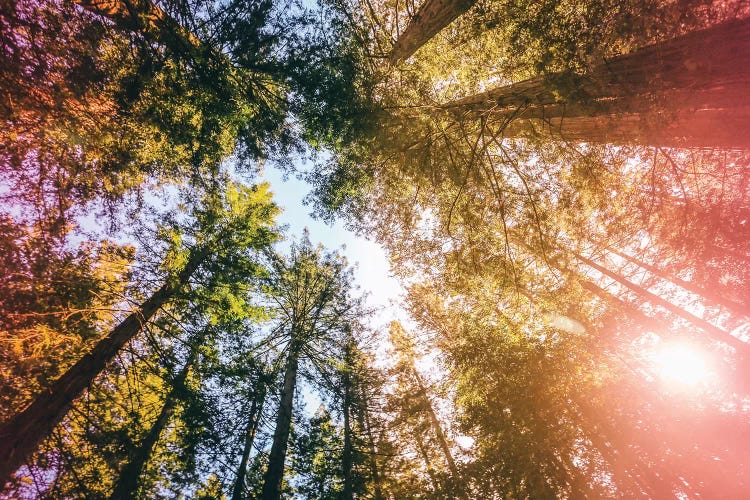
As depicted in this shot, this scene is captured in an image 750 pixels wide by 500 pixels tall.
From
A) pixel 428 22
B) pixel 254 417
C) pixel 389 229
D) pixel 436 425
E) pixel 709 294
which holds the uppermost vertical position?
pixel 389 229

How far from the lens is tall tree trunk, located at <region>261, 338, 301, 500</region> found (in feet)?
20.9

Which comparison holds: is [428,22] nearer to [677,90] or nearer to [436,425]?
[677,90]

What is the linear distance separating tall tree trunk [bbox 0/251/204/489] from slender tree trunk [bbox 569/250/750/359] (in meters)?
9.73

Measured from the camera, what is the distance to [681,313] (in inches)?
355

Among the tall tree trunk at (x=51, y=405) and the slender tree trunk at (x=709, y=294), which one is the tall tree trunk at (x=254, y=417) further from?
the slender tree trunk at (x=709, y=294)

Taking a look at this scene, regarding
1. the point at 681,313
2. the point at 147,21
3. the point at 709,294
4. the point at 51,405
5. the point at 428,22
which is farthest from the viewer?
the point at 681,313

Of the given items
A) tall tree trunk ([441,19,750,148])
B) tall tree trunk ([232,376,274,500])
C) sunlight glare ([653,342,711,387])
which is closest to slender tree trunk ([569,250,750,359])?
sunlight glare ([653,342,711,387])

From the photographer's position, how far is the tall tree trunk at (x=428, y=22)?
13.5ft

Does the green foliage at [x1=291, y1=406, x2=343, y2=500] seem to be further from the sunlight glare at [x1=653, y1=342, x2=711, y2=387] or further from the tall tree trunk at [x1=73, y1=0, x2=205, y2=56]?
the sunlight glare at [x1=653, y1=342, x2=711, y2=387]

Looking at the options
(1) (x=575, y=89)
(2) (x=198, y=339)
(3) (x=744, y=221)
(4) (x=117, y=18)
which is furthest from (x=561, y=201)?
(2) (x=198, y=339)

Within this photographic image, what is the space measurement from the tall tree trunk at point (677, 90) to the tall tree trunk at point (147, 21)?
5.45 metres

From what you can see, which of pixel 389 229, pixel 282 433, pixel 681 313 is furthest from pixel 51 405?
pixel 681 313

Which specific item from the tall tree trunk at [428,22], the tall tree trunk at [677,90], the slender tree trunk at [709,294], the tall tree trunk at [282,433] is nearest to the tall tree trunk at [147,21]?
the tall tree trunk at [428,22]

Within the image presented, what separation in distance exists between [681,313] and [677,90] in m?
9.91
